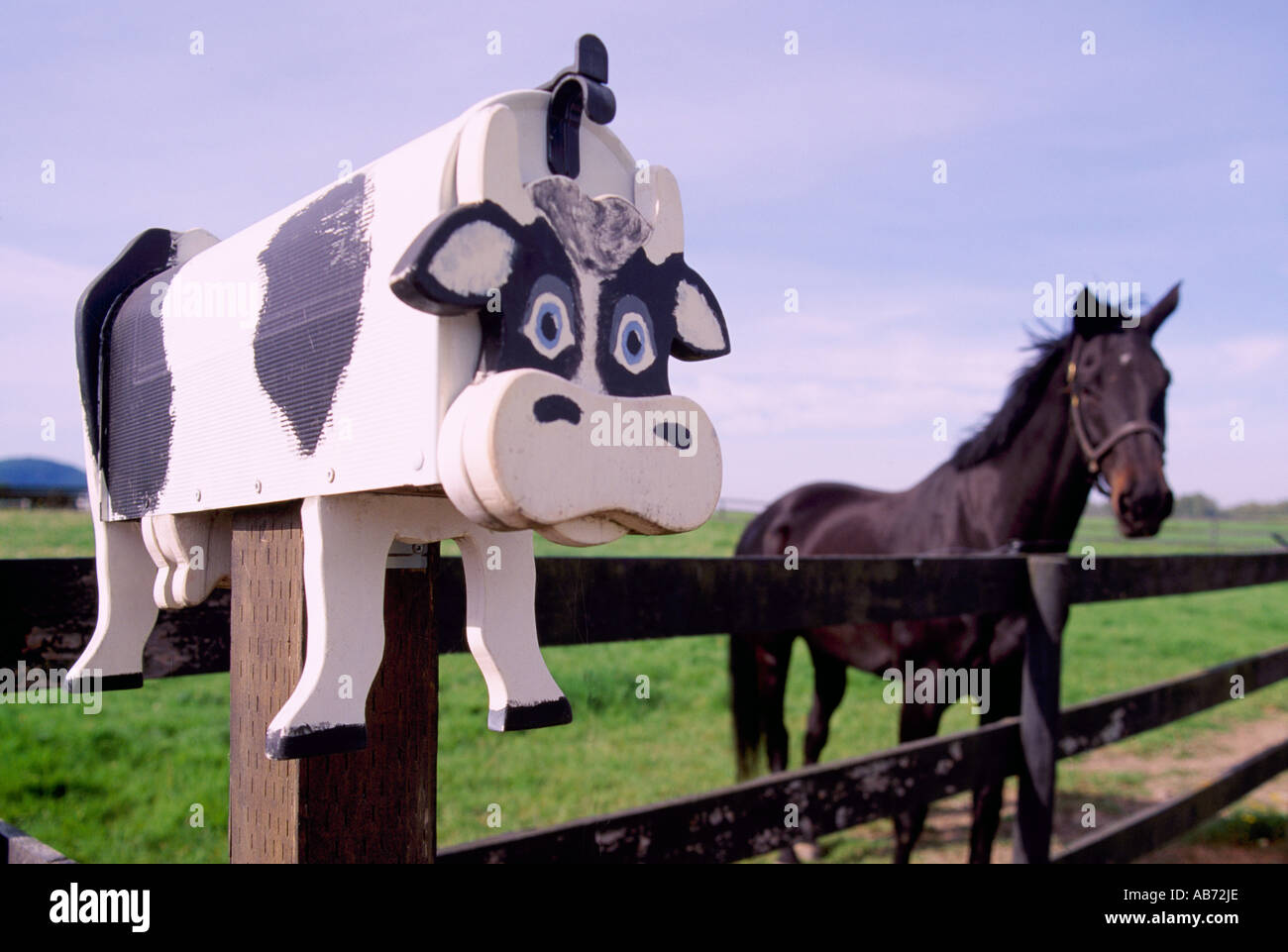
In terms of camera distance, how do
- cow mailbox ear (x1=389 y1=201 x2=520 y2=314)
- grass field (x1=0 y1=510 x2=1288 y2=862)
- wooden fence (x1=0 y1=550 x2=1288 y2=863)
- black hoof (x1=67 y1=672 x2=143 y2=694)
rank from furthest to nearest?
grass field (x1=0 y1=510 x2=1288 y2=862) → wooden fence (x1=0 y1=550 x2=1288 y2=863) → black hoof (x1=67 y1=672 x2=143 y2=694) → cow mailbox ear (x1=389 y1=201 x2=520 y2=314)

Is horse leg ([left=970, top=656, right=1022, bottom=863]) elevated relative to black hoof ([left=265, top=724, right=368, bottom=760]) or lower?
lower

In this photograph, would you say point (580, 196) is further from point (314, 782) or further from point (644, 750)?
point (644, 750)

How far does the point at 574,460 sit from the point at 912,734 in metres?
3.03

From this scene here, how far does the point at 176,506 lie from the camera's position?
866 mm

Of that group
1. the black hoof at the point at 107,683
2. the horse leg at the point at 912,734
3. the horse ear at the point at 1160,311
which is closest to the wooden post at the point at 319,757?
the black hoof at the point at 107,683

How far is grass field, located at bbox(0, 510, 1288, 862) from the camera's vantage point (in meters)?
3.07

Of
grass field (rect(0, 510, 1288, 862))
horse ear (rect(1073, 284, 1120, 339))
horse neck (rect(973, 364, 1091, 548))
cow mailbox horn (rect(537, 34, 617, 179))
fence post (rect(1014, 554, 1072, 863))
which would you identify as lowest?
grass field (rect(0, 510, 1288, 862))

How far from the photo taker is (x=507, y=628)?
794 millimetres

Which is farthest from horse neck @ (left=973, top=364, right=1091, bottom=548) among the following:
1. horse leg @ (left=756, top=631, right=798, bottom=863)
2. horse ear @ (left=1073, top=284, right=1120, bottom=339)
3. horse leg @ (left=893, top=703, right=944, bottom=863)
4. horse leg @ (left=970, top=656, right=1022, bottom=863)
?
horse leg @ (left=756, top=631, right=798, bottom=863)

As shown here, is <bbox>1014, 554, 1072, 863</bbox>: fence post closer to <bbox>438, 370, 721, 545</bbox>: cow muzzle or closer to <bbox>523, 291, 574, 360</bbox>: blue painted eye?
<bbox>438, 370, 721, 545</bbox>: cow muzzle

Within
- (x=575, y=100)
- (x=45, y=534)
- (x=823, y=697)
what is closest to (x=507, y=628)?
(x=575, y=100)

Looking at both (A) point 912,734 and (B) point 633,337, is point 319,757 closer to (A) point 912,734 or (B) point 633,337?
(B) point 633,337

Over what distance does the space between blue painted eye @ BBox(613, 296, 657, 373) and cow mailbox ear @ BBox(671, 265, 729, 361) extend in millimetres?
40
